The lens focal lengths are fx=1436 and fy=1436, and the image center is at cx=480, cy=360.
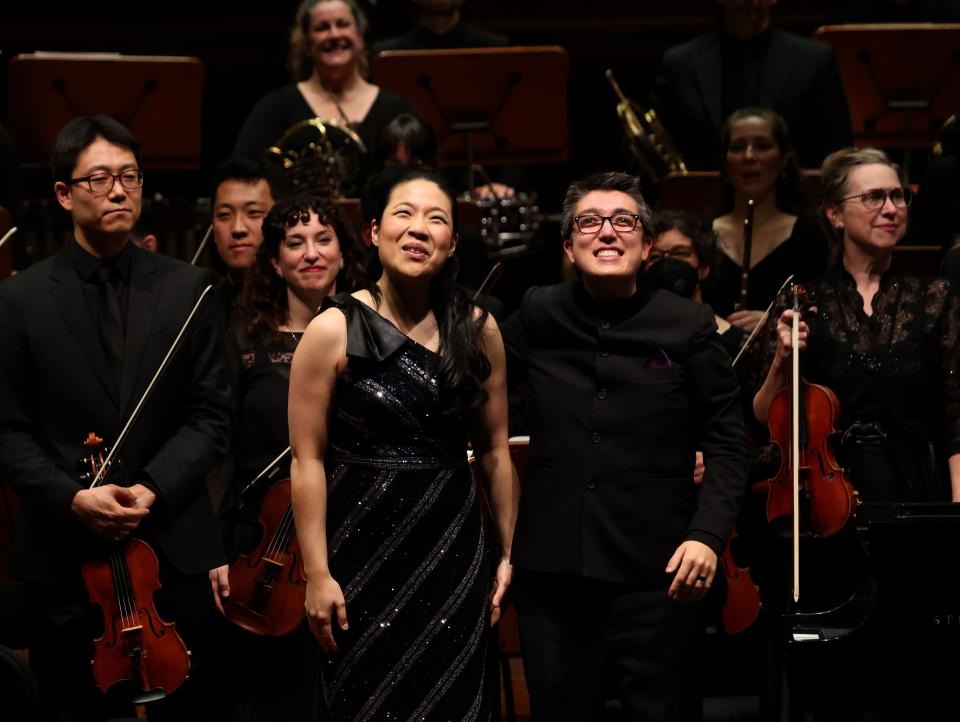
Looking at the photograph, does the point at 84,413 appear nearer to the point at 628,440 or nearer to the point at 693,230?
the point at 628,440

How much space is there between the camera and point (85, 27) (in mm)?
6324

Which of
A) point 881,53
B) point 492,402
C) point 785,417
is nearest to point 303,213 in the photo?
point 492,402

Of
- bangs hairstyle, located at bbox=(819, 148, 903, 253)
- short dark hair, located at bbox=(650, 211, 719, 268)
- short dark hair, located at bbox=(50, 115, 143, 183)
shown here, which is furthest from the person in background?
short dark hair, located at bbox=(50, 115, 143, 183)

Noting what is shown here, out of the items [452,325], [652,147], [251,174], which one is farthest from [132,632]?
[652,147]

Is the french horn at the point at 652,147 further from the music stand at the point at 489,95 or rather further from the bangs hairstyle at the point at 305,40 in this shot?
the bangs hairstyle at the point at 305,40

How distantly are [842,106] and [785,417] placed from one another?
6.88ft

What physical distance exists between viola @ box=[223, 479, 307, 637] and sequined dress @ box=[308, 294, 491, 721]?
47 centimetres

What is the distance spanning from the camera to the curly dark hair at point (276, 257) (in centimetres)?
333

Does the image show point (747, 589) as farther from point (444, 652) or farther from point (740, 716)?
point (444, 652)

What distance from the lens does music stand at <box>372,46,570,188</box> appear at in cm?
444

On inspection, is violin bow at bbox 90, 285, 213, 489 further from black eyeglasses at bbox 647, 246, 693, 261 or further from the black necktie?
black eyeglasses at bbox 647, 246, 693, 261

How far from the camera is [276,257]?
3.37m

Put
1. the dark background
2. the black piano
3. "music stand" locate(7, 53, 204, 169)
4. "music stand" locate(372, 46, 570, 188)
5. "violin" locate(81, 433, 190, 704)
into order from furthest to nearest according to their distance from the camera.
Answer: the dark background → "music stand" locate(372, 46, 570, 188) → "music stand" locate(7, 53, 204, 169) → "violin" locate(81, 433, 190, 704) → the black piano

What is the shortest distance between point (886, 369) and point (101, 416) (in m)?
1.63
